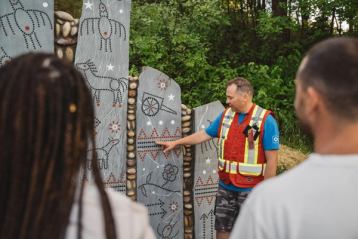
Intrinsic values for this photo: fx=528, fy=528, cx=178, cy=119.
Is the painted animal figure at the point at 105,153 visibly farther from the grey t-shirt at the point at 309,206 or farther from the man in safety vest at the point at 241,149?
the grey t-shirt at the point at 309,206

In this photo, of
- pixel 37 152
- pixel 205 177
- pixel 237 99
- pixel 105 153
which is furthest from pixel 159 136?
pixel 37 152

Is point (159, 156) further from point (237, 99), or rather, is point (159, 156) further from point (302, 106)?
point (302, 106)

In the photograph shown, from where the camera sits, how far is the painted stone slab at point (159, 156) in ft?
14.2

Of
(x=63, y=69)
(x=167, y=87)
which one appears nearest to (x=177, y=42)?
(x=167, y=87)

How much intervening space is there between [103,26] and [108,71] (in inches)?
13.7

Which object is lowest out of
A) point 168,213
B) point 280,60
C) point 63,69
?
point 168,213

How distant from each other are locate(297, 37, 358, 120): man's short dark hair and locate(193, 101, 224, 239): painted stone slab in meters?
3.03

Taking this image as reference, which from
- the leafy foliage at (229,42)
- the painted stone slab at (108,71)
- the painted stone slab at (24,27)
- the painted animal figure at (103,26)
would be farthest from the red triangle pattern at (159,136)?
the leafy foliage at (229,42)

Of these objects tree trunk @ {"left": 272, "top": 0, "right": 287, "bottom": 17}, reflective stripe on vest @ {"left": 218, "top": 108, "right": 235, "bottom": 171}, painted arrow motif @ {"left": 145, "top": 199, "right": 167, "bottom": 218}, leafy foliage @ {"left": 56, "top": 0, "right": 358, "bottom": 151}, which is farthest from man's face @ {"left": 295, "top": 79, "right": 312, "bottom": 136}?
tree trunk @ {"left": 272, "top": 0, "right": 287, "bottom": 17}

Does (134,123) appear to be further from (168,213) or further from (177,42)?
(177,42)

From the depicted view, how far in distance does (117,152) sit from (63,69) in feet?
9.70

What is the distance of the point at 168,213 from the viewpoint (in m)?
4.50

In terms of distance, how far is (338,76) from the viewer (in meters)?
1.53

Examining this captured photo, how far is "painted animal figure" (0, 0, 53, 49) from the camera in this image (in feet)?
12.3
